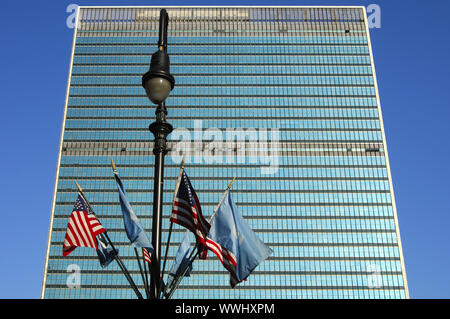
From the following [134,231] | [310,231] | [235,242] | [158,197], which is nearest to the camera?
[158,197]

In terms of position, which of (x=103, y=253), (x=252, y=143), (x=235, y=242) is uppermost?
(x=252, y=143)

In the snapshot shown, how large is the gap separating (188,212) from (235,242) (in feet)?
6.34

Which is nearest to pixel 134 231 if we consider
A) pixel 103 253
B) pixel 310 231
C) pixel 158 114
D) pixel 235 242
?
pixel 103 253

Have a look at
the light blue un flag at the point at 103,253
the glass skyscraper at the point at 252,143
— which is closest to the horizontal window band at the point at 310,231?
the glass skyscraper at the point at 252,143

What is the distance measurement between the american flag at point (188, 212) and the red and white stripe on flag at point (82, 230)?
9.80ft

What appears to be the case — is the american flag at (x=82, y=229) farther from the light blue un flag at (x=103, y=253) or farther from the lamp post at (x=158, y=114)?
the lamp post at (x=158, y=114)

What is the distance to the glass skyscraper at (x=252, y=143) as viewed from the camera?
358ft

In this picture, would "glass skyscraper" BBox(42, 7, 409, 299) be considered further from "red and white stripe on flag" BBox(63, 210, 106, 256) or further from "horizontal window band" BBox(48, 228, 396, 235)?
"red and white stripe on flag" BBox(63, 210, 106, 256)

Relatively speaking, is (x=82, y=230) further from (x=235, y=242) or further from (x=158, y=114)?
(x=158, y=114)

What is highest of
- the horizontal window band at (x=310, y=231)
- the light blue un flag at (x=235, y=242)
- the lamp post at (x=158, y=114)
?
the horizontal window band at (x=310, y=231)

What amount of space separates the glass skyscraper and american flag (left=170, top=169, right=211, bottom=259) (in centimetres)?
9189

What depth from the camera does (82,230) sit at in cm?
1692

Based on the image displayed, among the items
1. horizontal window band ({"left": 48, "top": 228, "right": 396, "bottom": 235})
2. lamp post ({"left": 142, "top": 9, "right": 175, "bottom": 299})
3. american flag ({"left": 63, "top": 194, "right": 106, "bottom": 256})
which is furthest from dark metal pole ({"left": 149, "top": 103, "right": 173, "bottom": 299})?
horizontal window band ({"left": 48, "top": 228, "right": 396, "bottom": 235})

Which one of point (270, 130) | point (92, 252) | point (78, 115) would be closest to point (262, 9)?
point (270, 130)
